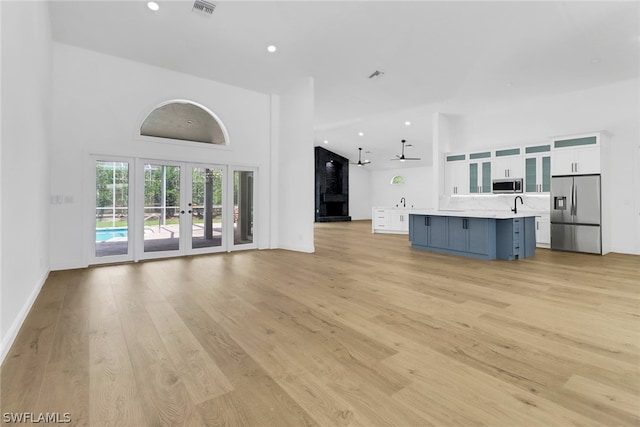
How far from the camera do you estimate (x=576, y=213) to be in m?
6.43

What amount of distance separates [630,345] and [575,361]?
64 cm

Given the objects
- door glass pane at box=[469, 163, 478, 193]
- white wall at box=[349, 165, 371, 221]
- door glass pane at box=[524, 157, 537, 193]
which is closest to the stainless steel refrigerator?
door glass pane at box=[524, 157, 537, 193]

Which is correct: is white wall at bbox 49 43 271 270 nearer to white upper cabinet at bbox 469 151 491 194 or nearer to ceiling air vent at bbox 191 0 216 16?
ceiling air vent at bbox 191 0 216 16

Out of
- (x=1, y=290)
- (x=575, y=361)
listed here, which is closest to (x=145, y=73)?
(x=1, y=290)

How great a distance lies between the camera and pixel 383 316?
2.73 m

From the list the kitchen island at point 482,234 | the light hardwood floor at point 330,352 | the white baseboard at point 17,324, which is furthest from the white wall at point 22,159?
the kitchen island at point 482,234

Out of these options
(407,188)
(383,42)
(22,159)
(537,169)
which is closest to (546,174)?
(537,169)

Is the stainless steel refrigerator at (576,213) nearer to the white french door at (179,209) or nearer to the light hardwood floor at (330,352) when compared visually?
the light hardwood floor at (330,352)

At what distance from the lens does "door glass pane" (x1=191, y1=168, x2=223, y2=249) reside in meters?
6.02

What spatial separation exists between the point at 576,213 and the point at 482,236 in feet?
8.81

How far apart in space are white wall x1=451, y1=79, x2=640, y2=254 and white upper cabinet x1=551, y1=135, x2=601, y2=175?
55 centimetres

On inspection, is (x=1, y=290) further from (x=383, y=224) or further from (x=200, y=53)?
(x=383, y=224)

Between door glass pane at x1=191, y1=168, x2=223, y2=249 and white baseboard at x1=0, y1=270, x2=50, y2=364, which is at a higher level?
door glass pane at x1=191, y1=168, x2=223, y2=249

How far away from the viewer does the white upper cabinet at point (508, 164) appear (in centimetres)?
743
